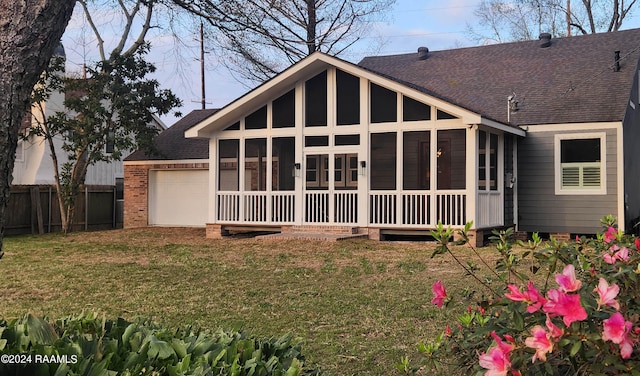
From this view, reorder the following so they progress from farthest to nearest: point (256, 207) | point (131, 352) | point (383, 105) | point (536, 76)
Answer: point (536, 76)
point (256, 207)
point (383, 105)
point (131, 352)

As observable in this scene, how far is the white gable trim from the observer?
11195mm

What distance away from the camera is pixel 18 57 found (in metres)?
2.07

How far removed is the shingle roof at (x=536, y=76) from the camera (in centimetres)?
1312

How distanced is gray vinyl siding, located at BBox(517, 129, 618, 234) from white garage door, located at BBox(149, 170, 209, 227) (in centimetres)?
907

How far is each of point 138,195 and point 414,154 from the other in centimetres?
969

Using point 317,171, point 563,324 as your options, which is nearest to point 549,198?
point 317,171

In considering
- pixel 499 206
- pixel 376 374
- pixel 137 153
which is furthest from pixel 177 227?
pixel 376 374

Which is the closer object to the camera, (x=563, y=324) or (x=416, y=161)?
(x=563, y=324)

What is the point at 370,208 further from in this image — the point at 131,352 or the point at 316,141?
the point at 131,352

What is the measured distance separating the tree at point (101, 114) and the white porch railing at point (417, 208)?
774 centimetres

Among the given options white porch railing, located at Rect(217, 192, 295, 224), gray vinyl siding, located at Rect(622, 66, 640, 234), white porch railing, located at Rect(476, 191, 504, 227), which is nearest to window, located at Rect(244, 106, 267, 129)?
white porch railing, located at Rect(217, 192, 295, 224)

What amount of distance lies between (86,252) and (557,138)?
10.2 meters

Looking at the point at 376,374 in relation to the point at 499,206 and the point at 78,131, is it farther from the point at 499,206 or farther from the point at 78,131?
the point at 78,131

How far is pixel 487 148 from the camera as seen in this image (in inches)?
468
